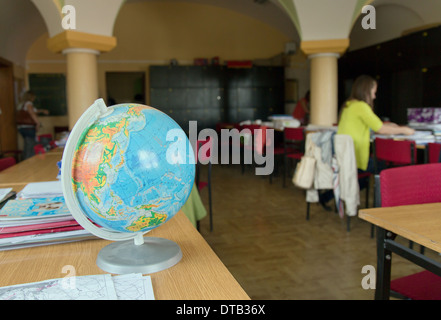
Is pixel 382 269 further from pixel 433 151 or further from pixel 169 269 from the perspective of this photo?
pixel 433 151

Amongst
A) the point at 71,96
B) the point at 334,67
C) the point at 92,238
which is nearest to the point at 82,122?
the point at 92,238

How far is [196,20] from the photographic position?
33.6ft

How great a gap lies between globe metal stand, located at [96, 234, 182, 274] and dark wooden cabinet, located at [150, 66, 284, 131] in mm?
8881

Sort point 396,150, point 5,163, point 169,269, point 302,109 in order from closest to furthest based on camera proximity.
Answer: point 169,269 < point 5,163 < point 396,150 < point 302,109

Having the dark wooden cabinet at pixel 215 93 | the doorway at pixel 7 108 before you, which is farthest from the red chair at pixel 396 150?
the doorway at pixel 7 108

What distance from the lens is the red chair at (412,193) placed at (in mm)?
1385

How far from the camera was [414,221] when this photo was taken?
122cm

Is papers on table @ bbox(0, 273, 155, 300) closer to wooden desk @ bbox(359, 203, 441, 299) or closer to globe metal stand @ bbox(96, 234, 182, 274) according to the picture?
globe metal stand @ bbox(96, 234, 182, 274)

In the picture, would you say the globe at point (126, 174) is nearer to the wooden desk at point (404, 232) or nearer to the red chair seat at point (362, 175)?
the wooden desk at point (404, 232)

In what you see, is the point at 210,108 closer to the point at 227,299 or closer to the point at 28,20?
the point at 28,20

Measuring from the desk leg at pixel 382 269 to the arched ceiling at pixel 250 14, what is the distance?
5.98 m

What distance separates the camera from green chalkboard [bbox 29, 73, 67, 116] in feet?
31.1

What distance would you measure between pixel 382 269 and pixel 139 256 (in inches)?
37.3

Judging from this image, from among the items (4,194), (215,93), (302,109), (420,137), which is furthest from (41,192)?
(215,93)
